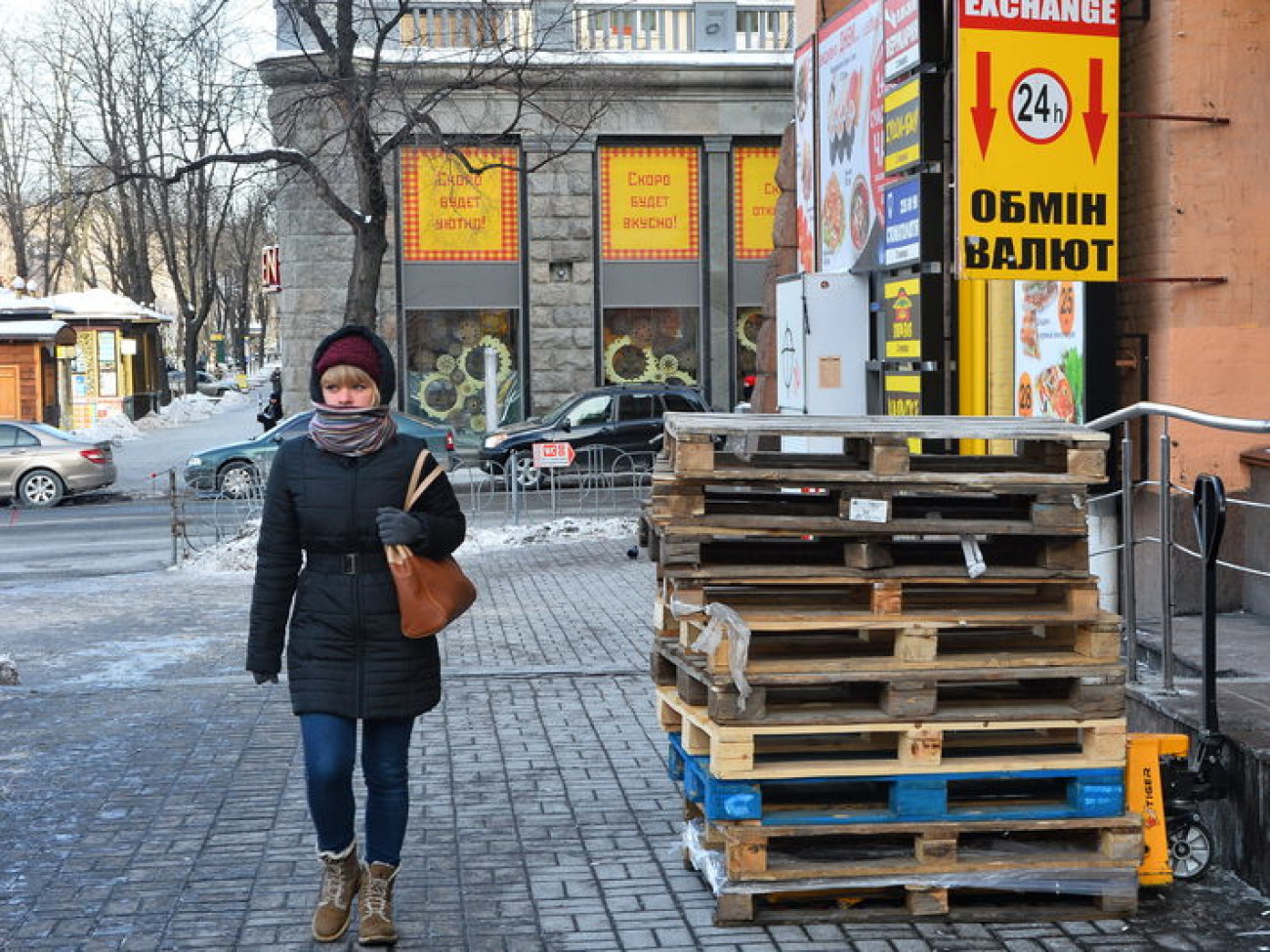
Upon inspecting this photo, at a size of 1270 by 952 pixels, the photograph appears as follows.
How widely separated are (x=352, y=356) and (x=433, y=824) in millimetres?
2309

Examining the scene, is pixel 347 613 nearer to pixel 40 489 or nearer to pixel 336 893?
pixel 336 893

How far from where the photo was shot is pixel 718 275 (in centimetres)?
3162

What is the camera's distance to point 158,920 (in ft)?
19.3

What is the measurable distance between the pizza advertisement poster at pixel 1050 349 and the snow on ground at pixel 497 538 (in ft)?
25.7

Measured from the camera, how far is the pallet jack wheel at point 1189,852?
6125 mm

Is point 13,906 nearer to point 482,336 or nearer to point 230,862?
point 230,862

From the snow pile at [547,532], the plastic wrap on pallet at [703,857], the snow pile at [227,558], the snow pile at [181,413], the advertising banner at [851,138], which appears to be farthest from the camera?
the snow pile at [181,413]

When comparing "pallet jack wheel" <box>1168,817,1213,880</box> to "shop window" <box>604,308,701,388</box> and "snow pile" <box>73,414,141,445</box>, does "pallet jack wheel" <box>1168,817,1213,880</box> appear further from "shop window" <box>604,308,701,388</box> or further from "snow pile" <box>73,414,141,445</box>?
"snow pile" <box>73,414,141,445</box>

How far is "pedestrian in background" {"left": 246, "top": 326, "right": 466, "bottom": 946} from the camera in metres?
5.59

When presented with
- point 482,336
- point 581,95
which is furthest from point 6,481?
point 581,95

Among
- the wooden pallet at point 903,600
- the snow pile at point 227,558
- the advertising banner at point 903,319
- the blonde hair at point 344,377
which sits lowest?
the snow pile at point 227,558

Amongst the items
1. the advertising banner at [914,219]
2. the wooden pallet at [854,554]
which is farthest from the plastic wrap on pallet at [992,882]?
the advertising banner at [914,219]

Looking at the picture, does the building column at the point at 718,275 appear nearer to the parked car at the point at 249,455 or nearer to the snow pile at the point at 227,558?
the parked car at the point at 249,455

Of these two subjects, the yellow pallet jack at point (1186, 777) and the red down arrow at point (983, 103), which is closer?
the yellow pallet jack at point (1186, 777)
